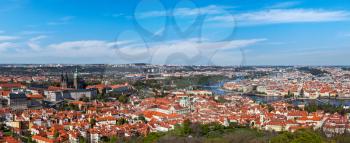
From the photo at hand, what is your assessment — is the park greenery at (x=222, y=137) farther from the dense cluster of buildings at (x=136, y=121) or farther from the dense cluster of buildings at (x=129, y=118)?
the dense cluster of buildings at (x=129, y=118)

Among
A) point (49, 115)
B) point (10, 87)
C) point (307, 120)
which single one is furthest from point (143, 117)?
point (10, 87)

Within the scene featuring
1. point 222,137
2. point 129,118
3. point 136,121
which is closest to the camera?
point 222,137

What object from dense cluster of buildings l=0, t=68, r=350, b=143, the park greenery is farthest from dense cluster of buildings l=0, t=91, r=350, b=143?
the park greenery

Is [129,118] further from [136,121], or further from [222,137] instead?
[222,137]

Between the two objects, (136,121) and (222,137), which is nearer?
(222,137)

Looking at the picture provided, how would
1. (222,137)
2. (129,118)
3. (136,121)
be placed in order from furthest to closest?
(129,118), (136,121), (222,137)

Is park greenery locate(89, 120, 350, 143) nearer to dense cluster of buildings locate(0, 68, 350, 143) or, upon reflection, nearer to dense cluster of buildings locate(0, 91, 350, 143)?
dense cluster of buildings locate(0, 91, 350, 143)

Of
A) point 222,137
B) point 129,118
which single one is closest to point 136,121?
point 129,118

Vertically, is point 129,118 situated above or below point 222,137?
below

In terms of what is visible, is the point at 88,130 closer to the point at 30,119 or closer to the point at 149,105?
the point at 30,119

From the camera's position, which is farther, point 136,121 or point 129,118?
point 129,118

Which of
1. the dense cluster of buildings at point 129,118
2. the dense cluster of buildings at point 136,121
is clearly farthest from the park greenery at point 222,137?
the dense cluster of buildings at point 129,118
